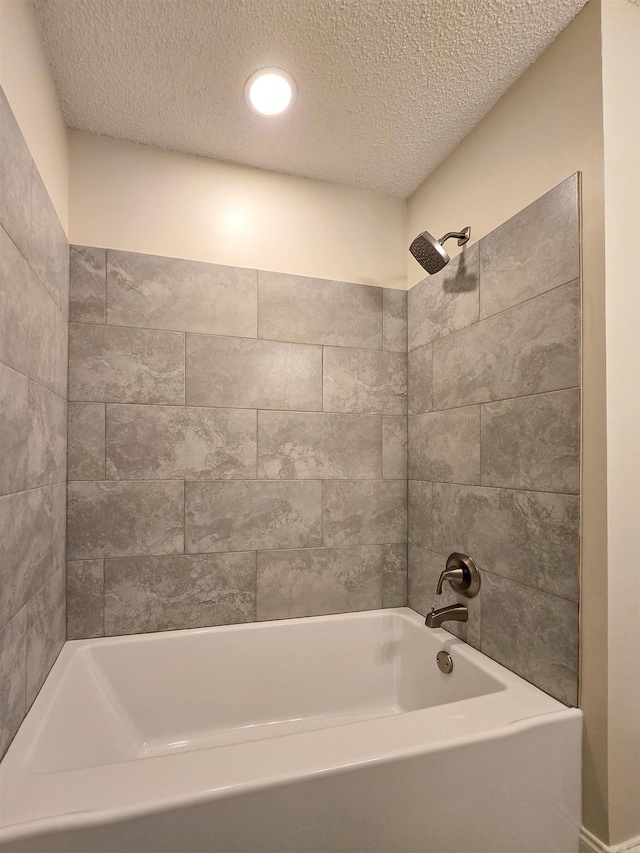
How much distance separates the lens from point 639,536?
1.30m

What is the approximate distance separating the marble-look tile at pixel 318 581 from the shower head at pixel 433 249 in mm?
1245

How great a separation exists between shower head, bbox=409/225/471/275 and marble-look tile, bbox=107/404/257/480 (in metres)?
0.93

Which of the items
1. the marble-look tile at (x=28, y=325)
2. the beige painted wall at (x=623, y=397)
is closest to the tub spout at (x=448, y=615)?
the beige painted wall at (x=623, y=397)

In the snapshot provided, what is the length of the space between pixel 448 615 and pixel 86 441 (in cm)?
152

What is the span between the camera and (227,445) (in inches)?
79.3

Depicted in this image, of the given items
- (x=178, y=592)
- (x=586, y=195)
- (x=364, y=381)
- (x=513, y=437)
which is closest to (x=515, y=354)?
Answer: (x=513, y=437)

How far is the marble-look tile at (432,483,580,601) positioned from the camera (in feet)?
4.51

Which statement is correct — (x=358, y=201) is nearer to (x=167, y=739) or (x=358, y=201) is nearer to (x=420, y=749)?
(x=420, y=749)

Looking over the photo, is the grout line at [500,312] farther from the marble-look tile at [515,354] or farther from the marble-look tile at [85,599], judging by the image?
the marble-look tile at [85,599]

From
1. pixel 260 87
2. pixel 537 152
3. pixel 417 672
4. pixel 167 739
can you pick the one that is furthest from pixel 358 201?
pixel 167 739

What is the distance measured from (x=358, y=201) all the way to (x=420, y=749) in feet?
7.04

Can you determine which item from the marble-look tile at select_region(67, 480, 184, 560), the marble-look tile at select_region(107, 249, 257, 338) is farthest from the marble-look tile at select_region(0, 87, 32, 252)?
the marble-look tile at select_region(67, 480, 184, 560)

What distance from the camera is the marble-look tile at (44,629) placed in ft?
4.45

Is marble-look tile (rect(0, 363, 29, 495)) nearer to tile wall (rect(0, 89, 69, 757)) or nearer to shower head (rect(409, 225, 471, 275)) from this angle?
tile wall (rect(0, 89, 69, 757))
